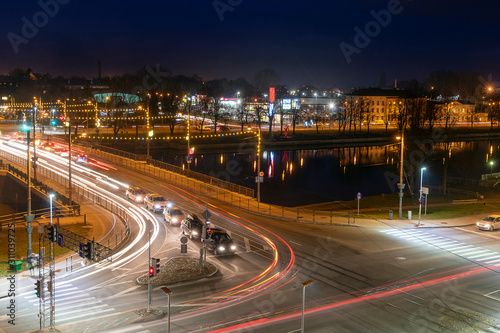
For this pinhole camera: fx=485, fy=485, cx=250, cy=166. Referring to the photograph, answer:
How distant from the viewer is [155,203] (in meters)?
39.7

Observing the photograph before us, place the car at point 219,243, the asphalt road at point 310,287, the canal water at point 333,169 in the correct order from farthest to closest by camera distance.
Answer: the canal water at point 333,169 → the car at point 219,243 → the asphalt road at point 310,287

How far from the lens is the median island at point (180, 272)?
22891mm

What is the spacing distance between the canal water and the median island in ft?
108

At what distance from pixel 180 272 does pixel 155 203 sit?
16.9 m

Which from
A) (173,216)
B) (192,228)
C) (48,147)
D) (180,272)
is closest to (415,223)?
(192,228)

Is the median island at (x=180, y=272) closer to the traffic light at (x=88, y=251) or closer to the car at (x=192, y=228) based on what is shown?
the traffic light at (x=88, y=251)

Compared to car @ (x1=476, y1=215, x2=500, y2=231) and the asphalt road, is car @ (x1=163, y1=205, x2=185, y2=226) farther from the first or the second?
car @ (x1=476, y1=215, x2=500, y2=231)

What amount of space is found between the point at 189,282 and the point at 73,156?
49.8 m

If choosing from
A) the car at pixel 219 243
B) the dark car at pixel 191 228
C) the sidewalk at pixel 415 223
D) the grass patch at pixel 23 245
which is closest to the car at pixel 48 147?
the grass patch at pixel 23 245

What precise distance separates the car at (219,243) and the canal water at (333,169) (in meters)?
28.3

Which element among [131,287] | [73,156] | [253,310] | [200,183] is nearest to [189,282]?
[131,287]

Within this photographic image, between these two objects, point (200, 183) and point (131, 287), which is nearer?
point (131, 287)

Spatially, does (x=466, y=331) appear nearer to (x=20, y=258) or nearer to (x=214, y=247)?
(x=214, y=247)

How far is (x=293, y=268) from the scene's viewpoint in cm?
2527
